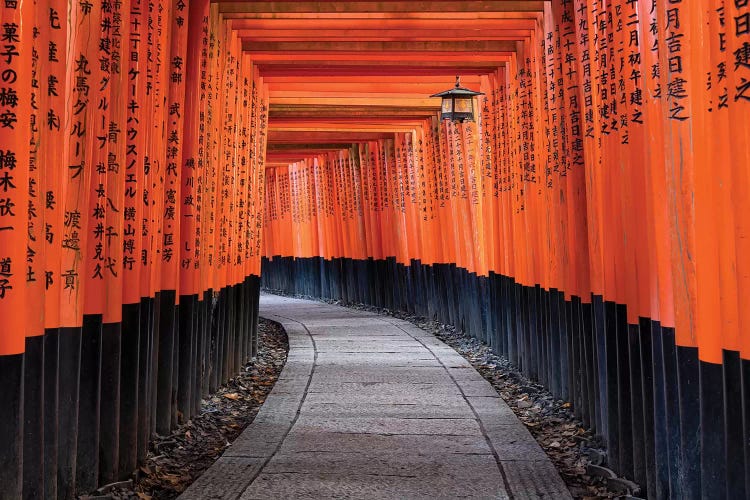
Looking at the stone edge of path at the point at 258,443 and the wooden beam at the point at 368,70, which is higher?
the wooden beam at the point at 368,70

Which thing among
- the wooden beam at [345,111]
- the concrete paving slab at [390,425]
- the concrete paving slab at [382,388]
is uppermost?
the wooden beam at [345,111]

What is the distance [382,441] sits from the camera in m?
5.60

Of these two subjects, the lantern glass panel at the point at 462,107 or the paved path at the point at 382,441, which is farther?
the lantern glass panel at the point at 462,107

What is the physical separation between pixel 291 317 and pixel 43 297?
11.7 meters

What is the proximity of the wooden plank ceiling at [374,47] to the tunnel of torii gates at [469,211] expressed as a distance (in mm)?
37

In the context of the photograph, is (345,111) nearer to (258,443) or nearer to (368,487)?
(258,443)

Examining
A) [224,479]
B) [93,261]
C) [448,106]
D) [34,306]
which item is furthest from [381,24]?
[34,306]

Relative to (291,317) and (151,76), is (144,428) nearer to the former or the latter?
(151,76)

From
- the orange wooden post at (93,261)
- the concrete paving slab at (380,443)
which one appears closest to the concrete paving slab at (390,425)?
the concrete paving slab at (380,443)

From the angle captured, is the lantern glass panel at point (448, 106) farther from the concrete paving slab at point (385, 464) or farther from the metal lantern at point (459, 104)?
the concrete paving slab at point (385, 464)

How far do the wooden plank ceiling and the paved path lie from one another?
3.63m

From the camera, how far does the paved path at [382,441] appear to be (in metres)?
4.54

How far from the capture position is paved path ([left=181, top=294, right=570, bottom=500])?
4.54 m

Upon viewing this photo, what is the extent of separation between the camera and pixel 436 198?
13.3 meters
